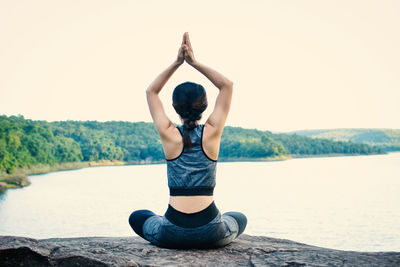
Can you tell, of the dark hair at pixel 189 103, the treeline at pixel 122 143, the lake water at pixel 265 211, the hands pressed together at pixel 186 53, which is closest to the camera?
the dark hair at pixel 189 103

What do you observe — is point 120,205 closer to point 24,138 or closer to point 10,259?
point 10,259

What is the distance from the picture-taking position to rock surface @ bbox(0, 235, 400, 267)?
2.71 m

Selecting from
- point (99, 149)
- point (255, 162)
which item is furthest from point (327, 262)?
point (255, 162)

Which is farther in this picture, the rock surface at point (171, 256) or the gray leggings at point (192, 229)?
the gray leggings at point (192, 229)

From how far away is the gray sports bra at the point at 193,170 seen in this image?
3186mm

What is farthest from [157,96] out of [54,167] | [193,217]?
[54,167]

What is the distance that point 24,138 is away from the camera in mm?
67250

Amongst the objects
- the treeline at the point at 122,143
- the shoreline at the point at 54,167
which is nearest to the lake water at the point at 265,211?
the shoreline at the point at 54,167

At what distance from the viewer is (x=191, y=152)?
321 centimetres

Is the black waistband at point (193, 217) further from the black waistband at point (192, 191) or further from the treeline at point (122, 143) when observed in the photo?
the treeline at point (122, 143)

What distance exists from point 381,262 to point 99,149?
9590 centimetres

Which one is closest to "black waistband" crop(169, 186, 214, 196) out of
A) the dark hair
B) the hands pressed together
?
the dark hair

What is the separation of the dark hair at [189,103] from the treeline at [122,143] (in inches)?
2595

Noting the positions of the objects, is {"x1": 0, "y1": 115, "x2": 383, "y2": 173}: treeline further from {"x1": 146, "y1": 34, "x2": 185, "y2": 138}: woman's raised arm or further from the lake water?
{"x1": 146, "y1": 34, "x2": 185, "y2": 138}: woman's raised arm
